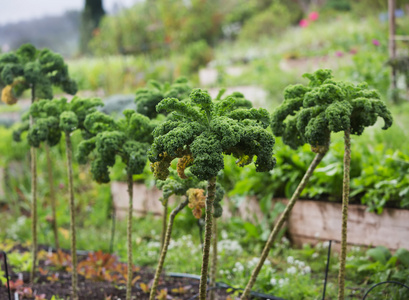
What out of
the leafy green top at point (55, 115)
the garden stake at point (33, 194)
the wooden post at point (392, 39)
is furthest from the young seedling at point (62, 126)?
the wooden post at point (392, 39)

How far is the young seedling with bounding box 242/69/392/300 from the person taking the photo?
1.96 metres

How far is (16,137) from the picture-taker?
3195 mm

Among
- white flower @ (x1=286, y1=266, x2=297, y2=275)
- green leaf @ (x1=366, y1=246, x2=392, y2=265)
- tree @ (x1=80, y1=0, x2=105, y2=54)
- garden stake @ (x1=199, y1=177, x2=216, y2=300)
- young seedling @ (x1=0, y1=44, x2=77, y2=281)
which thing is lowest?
white flower @ (x1=286, y1=266, x2=297, y2=275)

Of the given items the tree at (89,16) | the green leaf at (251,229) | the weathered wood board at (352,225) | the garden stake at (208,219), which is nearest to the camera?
the garden stake at (208,219)

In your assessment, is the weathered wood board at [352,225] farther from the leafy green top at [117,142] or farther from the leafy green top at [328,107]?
the leafy green top at [117,142]

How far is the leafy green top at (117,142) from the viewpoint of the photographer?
2.24m

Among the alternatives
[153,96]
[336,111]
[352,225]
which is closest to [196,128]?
[336,111]

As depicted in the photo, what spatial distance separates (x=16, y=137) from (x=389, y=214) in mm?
2897

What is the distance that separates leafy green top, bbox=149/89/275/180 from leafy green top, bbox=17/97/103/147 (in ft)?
3.12

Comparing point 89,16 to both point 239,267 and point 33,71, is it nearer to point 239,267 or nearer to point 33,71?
point 33,71

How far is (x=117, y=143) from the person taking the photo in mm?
2268

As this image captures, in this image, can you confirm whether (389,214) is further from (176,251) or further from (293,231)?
(176,251)

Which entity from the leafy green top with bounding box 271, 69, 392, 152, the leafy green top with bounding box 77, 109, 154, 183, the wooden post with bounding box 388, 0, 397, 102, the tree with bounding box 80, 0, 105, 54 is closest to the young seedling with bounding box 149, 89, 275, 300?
the leafy green top with bounding box 271, 69, 392, 152

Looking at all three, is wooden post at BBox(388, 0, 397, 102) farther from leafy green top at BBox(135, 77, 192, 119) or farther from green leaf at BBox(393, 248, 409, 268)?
leafy green top at BBox(135, 77, 192, 119)
